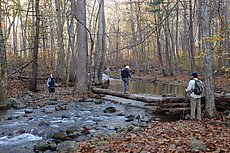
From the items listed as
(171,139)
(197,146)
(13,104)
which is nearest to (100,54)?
(13,104)

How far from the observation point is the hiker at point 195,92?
10102mm

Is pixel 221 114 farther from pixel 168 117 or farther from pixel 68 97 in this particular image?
pixel 68 97

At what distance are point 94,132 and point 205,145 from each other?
4.13 meters

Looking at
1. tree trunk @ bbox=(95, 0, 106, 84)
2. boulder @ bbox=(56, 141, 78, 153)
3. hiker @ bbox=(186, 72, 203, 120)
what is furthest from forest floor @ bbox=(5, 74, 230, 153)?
tree trunk @ bbox=(95, 0, 106, 84)

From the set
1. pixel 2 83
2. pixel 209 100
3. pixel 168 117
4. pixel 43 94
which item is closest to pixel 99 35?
pixel 43 94

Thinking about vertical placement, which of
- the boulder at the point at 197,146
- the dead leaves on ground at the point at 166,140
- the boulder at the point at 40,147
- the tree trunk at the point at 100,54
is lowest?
the boulder at the point at 40,147

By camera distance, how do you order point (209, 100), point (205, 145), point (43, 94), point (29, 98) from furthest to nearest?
1. point (43, 94)
2. point (29, 98)
3. point (209, 100)
4. point (205, 145)

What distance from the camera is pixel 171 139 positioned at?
7.50 meters

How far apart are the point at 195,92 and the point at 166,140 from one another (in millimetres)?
3485

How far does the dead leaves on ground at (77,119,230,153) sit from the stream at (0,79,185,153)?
111cm

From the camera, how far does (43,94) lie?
18984 millimetres

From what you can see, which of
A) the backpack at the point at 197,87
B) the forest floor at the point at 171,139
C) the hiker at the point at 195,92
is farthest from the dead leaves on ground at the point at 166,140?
the backpack at the point at 197,87

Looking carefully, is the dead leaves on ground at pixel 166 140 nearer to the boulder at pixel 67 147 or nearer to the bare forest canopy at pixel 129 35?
the boulder at pixel 67 147

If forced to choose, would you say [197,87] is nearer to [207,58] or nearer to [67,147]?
[207,58]
